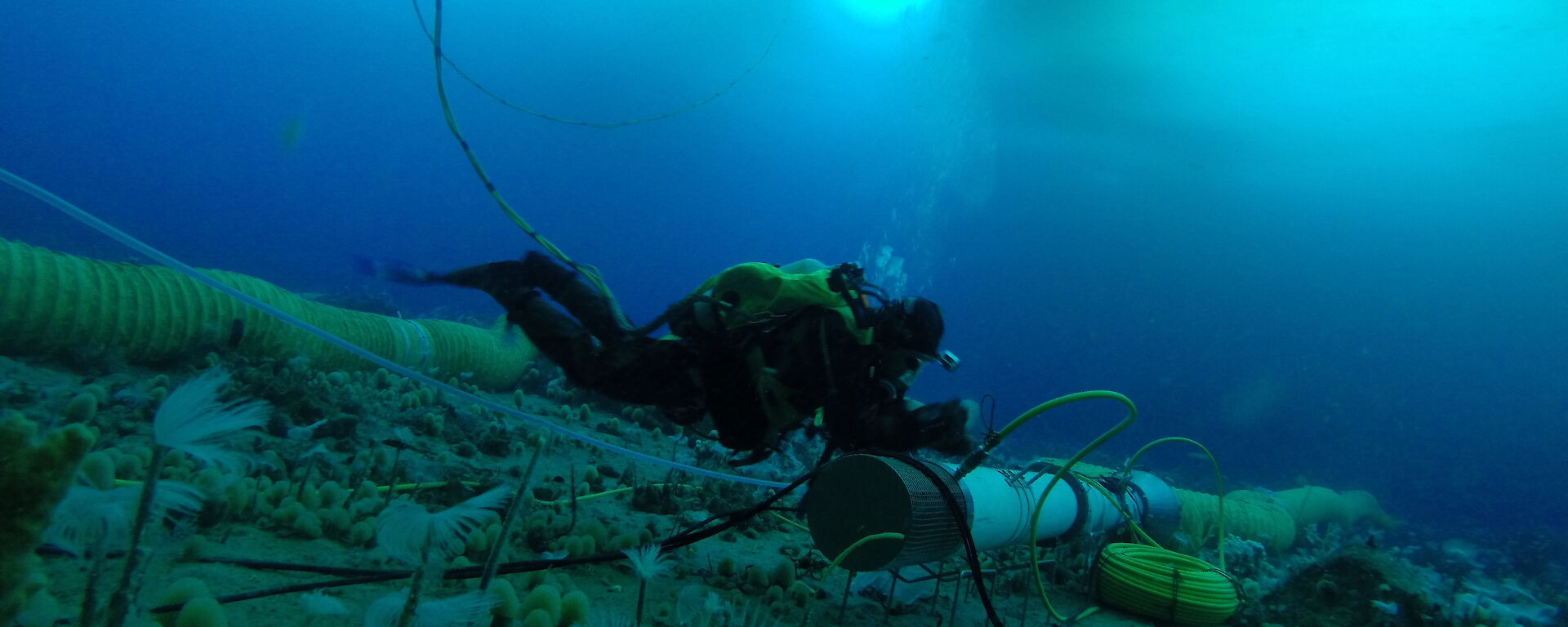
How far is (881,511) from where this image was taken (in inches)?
136

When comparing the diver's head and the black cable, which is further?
A: the diver's head

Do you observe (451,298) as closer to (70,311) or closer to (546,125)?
(70,311)

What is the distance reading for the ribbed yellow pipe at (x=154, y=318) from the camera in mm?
5984

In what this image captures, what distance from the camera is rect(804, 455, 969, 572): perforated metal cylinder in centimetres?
339

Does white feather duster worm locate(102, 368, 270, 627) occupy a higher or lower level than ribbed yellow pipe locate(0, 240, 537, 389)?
lower

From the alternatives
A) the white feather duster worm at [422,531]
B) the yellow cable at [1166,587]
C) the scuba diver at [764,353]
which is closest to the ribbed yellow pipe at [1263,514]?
the yellow cable at [1166,587]

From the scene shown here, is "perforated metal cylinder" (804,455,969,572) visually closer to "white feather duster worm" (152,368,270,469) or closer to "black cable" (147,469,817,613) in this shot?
"black cable" (147,469,817,613)

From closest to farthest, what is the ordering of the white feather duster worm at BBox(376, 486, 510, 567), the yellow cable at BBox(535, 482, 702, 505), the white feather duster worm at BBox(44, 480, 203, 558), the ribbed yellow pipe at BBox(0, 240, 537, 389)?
the white feather duster worm at BBox(44, 480, 203, 558)
the white feather duster worm at BBox(376, 486, 510, 567)
the yellow cable at BBox(535, 482, 702, 505)
the ribbed yellow pipe at BBox(0, 240, 537, 389)

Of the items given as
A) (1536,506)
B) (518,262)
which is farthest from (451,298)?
(1536,506)

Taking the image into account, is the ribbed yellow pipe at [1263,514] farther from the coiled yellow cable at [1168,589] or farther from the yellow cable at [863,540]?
the yellow cable at [863,540]

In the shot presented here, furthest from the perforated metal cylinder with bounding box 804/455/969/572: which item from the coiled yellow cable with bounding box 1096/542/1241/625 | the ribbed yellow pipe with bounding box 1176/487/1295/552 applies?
the ribbed yellow pipe with bounding box 1176/487/1295/552

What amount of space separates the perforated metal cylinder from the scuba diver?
27 centimetres

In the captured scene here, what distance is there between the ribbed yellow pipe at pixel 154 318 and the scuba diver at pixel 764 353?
24.4 inches

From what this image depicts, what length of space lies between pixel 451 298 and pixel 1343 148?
50029mm
